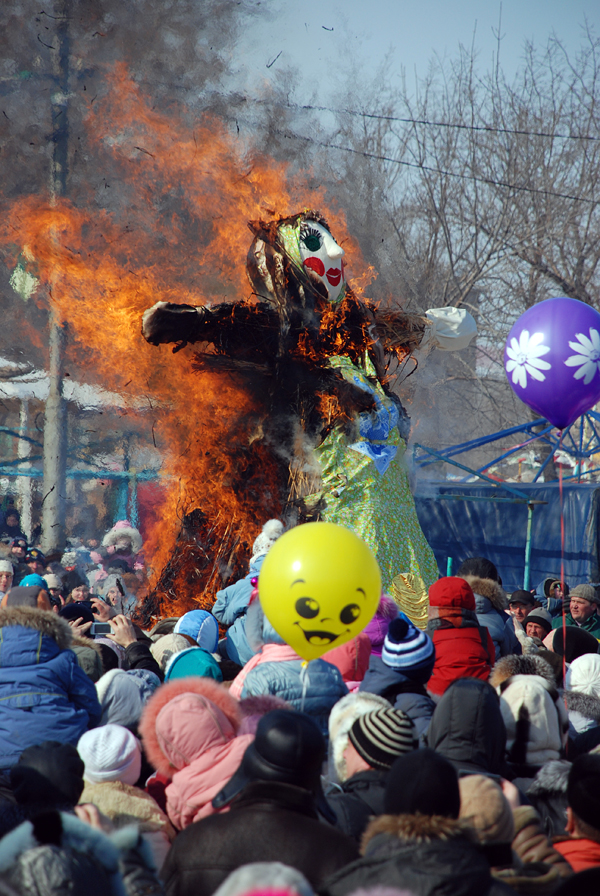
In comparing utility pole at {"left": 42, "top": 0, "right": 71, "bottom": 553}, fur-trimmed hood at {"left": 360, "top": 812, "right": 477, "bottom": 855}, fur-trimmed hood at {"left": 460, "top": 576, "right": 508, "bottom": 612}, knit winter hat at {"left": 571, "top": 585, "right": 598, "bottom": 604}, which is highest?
utility pole at {"left": 42, "top": 0, "right": 71, "bottom": 553}

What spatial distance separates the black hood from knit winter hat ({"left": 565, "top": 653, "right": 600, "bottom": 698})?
4.07ft

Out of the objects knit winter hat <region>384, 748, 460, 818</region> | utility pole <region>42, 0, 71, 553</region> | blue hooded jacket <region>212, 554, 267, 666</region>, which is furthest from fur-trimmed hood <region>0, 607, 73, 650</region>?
utility pole <region>42, 0, 71, 553</region>

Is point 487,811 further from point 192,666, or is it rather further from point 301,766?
point 192,666

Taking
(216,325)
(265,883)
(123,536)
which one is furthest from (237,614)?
(123,536)

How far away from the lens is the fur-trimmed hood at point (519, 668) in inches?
131

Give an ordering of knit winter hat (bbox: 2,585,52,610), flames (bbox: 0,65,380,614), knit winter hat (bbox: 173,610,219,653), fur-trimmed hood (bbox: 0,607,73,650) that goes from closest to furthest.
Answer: fur-trimmed hood (bbox: 0,607,73,650) < knit winter hat (bbox: 2,585,52,610) < knit winter hat (bbox: 173,610,219,653) < flames (bbox: 0,65,380,614)

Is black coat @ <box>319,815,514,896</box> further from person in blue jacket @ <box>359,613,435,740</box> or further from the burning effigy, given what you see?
the burning effigy

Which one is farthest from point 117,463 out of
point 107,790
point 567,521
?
point 107,790

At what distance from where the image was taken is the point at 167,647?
4230mm

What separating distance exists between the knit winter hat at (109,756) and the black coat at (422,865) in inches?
43.2

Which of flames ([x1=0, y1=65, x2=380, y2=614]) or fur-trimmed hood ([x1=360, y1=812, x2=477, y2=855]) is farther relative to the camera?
flames ([x1=0, y1=65, x2=380, y2=614])

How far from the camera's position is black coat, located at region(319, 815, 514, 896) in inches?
63.5

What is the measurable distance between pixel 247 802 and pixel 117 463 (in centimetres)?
1047

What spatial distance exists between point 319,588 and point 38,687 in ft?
3.76
